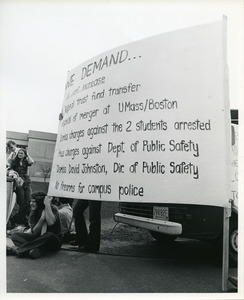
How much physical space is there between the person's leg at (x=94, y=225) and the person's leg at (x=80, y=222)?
0.57 feet

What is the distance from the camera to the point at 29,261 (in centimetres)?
366

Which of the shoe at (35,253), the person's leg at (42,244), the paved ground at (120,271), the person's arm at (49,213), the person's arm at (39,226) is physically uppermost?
the person's arm at (49,213)

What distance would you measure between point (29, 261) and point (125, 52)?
2.47 m

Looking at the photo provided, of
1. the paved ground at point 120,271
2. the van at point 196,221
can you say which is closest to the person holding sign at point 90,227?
the paved ground at point 120,271

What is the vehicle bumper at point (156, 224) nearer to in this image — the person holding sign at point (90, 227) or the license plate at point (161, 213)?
the license plate at point (161, 213)

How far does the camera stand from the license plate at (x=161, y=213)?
140 inches

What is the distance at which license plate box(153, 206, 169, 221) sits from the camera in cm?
356

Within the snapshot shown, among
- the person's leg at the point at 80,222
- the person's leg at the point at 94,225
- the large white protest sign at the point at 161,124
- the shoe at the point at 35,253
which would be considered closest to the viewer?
the large white protest sign at the point at 161,124

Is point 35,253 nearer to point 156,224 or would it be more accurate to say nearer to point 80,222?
point 80,222

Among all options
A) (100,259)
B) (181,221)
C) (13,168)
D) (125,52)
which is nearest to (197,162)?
(181,221)

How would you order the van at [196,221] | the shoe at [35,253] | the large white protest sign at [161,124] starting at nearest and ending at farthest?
the large white protest sign at [161,124] → the van at [196,221] → the shoe at [35,253]

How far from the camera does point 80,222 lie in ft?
14.1

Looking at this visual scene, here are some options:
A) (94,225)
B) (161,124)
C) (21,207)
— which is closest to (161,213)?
(94,225)
